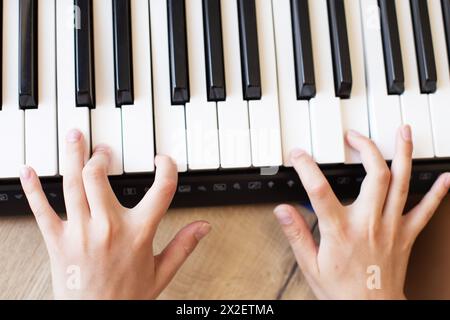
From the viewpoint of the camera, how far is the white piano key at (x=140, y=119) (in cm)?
70

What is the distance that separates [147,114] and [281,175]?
219mm

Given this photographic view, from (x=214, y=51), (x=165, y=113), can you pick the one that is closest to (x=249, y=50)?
(x=214, y=51)

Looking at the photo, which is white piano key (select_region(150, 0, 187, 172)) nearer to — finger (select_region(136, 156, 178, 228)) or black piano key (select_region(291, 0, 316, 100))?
finger (select_region(136, 156, 178, 228))

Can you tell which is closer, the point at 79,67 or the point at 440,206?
the point at 79,67

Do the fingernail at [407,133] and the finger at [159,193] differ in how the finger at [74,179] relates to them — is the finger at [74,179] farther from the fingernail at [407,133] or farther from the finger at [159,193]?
the fingernail at [407,133]

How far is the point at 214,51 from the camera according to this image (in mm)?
710

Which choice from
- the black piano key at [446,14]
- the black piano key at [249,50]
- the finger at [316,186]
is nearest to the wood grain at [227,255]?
the finger at [316,186]

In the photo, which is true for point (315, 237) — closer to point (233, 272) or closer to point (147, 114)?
point (233, 272)

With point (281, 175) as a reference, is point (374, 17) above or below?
above

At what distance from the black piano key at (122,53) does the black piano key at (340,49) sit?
30 cm

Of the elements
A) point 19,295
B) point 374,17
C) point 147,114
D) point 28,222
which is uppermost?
point 374,17

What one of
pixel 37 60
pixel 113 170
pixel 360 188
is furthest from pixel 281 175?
pixel 37 60

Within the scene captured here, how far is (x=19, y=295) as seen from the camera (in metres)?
0.77

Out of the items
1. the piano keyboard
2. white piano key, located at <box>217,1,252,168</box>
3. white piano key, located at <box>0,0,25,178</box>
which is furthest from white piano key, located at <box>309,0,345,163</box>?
white piano key, located at <box>0,0,25,178</box>
